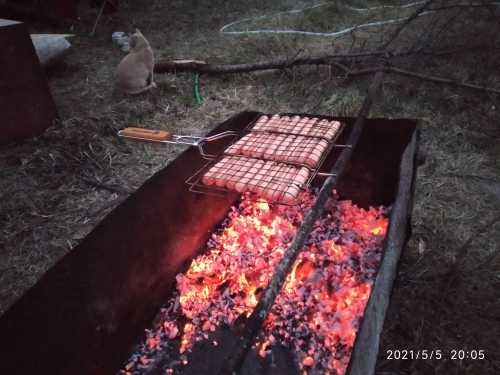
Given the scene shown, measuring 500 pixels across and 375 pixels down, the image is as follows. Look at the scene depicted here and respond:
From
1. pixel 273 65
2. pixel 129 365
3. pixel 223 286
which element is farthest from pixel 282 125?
pixel 273 65

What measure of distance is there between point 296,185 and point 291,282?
2.63ft

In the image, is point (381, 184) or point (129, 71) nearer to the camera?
point (381, 184)

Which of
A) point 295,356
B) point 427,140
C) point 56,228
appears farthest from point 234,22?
Result: point 295,356

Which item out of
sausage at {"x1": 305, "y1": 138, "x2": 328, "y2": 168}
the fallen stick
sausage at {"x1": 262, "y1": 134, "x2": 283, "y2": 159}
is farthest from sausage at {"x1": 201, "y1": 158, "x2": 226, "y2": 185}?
the fallen stick

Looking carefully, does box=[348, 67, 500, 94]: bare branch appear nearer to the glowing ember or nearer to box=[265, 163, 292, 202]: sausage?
the glowing ember

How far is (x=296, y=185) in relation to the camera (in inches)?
91.7

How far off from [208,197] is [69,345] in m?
1.46

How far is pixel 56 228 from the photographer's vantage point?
3.70 meters

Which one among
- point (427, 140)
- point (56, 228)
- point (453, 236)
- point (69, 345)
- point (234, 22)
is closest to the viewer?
point (69, 345)

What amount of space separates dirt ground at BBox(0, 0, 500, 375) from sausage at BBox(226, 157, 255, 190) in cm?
144

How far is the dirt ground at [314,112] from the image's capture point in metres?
2.78

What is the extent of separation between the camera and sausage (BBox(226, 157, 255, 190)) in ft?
8.02

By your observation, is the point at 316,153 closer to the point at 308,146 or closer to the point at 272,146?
the point at 308,146

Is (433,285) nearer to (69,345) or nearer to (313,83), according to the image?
(69,345)
